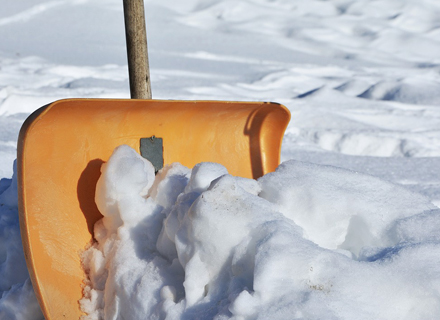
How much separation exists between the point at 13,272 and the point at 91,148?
0.46 metres

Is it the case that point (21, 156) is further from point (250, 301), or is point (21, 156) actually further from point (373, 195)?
point (373, 195)

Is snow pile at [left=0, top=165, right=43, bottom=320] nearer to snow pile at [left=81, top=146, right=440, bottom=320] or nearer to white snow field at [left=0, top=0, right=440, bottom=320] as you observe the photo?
white snow field at [left=0, top=0, right=440, bottom=320]

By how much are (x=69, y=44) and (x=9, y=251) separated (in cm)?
663

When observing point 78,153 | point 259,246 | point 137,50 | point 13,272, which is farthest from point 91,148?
point 259,246

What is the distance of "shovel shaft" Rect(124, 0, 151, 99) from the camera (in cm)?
220

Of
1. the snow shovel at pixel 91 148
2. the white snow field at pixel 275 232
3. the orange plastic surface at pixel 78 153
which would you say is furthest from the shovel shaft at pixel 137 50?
the white snow field at pixel 275 232

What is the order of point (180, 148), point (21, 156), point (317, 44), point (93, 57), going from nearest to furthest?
point (21, 156) → point (180, 148) → point (93, 57) → point (317, 44)

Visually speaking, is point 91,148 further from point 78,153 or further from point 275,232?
point 275,232

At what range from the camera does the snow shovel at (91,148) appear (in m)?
1.59

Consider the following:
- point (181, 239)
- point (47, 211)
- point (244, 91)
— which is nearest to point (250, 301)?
point (181, 239)

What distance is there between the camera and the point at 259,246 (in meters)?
1.26

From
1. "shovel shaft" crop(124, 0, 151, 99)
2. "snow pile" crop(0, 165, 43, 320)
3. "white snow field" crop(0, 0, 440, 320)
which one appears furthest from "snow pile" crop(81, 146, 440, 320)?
"shovel shaft" crop(124, 0, 151, 99)

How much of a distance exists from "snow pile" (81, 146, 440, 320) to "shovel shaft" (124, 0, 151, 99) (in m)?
0.53

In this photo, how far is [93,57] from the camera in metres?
7.07
